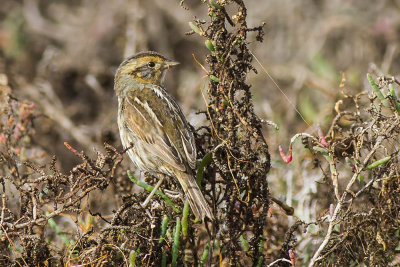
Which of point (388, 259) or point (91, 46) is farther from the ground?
point (91, 46)

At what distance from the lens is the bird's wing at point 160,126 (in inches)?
180

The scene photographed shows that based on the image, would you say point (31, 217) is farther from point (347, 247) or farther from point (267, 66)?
point (267, 66)

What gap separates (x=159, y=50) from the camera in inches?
358

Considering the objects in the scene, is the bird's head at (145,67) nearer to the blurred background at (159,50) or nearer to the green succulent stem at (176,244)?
the blurred background at (159,50)

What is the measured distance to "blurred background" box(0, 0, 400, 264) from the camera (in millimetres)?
7336

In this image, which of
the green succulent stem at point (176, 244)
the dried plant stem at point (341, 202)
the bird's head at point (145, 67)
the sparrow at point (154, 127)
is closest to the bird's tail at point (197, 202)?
the sparrow at point (154, 127)

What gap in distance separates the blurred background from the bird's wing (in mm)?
1513

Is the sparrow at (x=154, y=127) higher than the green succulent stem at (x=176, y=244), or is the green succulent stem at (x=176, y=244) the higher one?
the sparrow at (x=154, y=127)

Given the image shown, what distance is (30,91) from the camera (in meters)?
7.46

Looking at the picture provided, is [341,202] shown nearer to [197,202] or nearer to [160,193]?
[197,202]

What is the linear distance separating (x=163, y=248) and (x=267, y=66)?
4.87 meters

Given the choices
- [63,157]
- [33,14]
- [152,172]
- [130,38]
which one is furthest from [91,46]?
[152,172]

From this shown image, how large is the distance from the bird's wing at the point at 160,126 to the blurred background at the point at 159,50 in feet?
4.97

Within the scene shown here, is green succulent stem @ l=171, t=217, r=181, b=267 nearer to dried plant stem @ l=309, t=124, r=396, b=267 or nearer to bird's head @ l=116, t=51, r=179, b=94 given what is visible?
dried plant stem @ l=309, t=124, r=396, b=267
